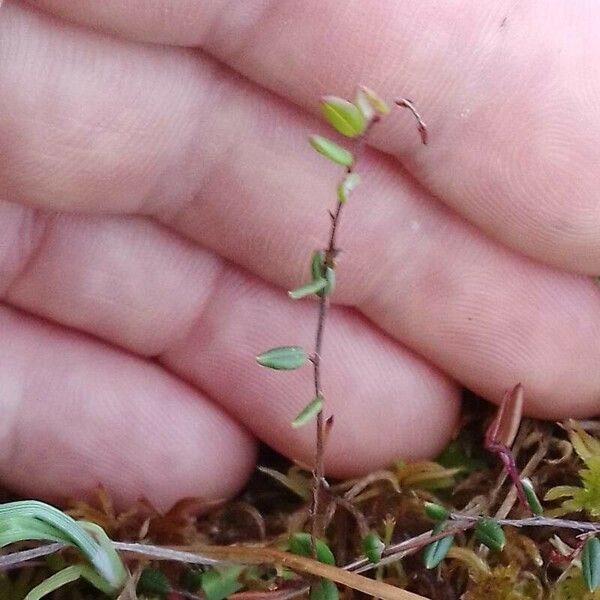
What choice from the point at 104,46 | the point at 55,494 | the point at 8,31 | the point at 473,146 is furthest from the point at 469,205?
the point at 55,494

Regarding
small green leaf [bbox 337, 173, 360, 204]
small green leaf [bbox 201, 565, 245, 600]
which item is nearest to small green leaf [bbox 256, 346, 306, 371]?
small green leaf [bbox 337, 173, 360, 204]

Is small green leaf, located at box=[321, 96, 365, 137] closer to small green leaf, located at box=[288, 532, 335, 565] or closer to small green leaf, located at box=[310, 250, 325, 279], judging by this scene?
small green leaf, located at box=[310, 250, 325, 279]

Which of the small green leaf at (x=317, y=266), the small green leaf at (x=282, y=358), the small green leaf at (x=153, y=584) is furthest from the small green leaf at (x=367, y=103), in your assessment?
the small green leaf at (x=153, y=584)

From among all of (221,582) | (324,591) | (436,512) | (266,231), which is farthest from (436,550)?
(266,231)

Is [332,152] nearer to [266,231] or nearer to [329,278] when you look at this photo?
[329,278]

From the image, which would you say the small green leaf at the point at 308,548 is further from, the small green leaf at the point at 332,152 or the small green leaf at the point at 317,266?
the small green leaf at the point at 332,152
